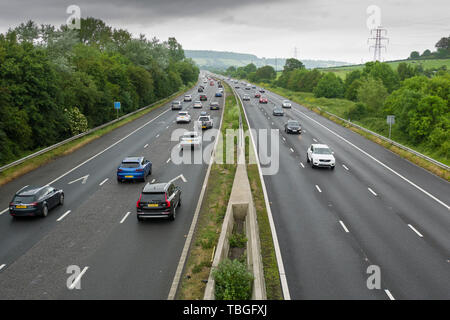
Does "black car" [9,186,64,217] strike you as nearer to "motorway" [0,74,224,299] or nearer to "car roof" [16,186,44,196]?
"car roof" [16,186,44,196]

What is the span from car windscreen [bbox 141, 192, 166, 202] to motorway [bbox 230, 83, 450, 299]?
546cm

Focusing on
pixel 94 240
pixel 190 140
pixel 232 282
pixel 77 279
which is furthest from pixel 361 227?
pixel 190 140

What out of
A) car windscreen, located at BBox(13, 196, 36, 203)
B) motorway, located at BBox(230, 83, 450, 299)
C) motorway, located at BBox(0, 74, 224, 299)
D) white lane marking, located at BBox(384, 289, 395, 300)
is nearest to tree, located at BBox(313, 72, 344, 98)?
motorway, located at BBox(230, 83, 450, 299)

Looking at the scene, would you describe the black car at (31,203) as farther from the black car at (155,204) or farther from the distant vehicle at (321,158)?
the distant vehicle at (321,158)

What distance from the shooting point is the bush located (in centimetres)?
1166

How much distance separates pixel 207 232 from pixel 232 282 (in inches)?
231

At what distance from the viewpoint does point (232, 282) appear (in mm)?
11789

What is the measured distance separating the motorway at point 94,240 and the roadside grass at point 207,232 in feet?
Answer: 1.87

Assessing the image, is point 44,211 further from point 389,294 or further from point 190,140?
point 190,140

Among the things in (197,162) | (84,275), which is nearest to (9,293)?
(84,275)

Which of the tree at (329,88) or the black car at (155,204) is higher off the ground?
the tree at (329,88)

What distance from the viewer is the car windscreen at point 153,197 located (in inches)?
739

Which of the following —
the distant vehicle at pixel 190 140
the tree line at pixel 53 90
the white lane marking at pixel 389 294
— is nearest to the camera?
the white lane marking at pixel 389 294

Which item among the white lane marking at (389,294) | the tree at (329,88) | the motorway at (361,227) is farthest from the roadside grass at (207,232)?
the tree at (329,88)
